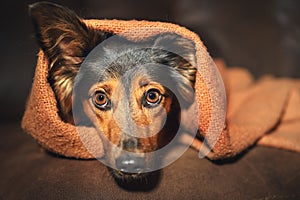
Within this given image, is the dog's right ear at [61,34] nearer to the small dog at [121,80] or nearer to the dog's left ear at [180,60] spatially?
the small dog at [121,80]

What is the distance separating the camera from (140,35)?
4.50 ft

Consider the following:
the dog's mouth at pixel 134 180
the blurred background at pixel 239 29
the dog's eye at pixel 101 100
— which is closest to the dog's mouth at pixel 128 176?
the dog's mouth at pixel 134 180

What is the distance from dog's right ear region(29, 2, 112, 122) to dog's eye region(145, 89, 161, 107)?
300 millimetres

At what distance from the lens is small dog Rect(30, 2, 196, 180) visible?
134 cm

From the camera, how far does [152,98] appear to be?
58.1 inches

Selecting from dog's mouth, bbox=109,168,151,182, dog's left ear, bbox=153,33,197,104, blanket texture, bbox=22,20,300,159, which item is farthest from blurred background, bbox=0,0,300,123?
dog's mouth, bbox=109,168,151,182

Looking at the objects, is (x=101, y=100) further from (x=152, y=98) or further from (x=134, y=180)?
(x=134, y=180)

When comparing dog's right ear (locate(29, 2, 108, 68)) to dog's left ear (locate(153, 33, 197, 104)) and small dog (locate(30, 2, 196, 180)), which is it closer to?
small dog (locate(30, 2, 196, 180))

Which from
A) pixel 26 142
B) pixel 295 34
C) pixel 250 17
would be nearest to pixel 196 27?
pixel 250 17

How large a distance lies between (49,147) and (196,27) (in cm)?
166

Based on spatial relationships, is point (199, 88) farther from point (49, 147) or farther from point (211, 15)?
point (211, 15)

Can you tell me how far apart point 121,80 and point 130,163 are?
409 mm

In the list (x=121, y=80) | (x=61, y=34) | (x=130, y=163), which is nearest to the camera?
(x=130, y=163)

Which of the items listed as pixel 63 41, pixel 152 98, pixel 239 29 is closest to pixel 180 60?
pixel 152 98
